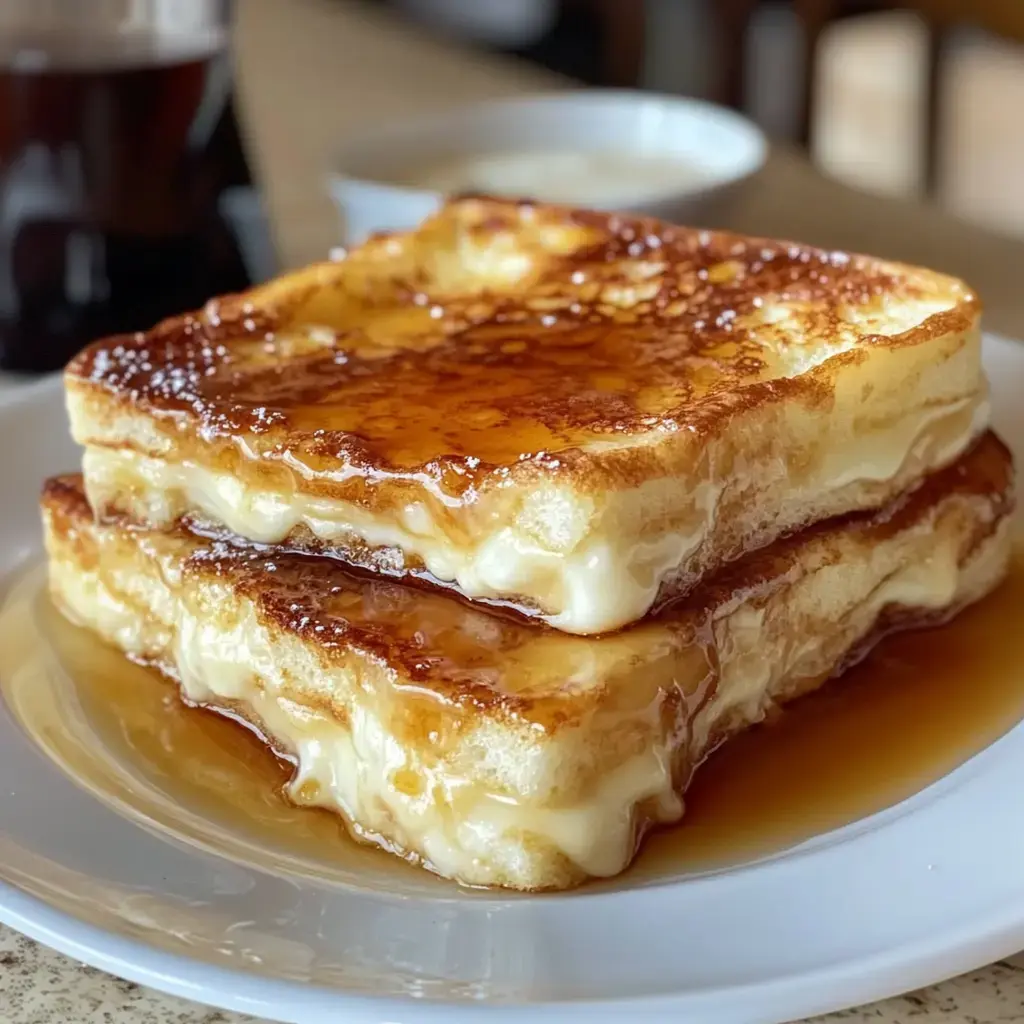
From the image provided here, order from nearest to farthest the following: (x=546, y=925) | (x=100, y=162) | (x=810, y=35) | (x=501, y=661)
Answer: (x=546, y=925) → (x=501, y=661) → (x=100, y=162) → (x=810, y=35)

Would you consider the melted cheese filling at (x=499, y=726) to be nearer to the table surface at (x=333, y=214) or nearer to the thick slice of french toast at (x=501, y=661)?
the thick slice of french toast at (x=501, y=661)

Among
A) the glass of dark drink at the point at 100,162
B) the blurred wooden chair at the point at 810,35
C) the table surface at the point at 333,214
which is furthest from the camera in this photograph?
the blurred wooden chair at the point at 810,35

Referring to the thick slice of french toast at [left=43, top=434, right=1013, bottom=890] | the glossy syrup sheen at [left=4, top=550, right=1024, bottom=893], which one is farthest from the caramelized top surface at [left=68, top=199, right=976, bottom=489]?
the glossy syrup sheen at [left=4, top=550, right=1024, bottom=893]

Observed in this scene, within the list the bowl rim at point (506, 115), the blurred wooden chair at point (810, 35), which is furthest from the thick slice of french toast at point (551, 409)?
the blurred wooden chair at point (810, 35)

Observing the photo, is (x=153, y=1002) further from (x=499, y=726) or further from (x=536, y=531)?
(x=536, y=531)

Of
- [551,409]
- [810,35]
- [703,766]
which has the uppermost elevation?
[551,409]

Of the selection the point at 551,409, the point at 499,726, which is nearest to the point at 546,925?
the point at 499,726
